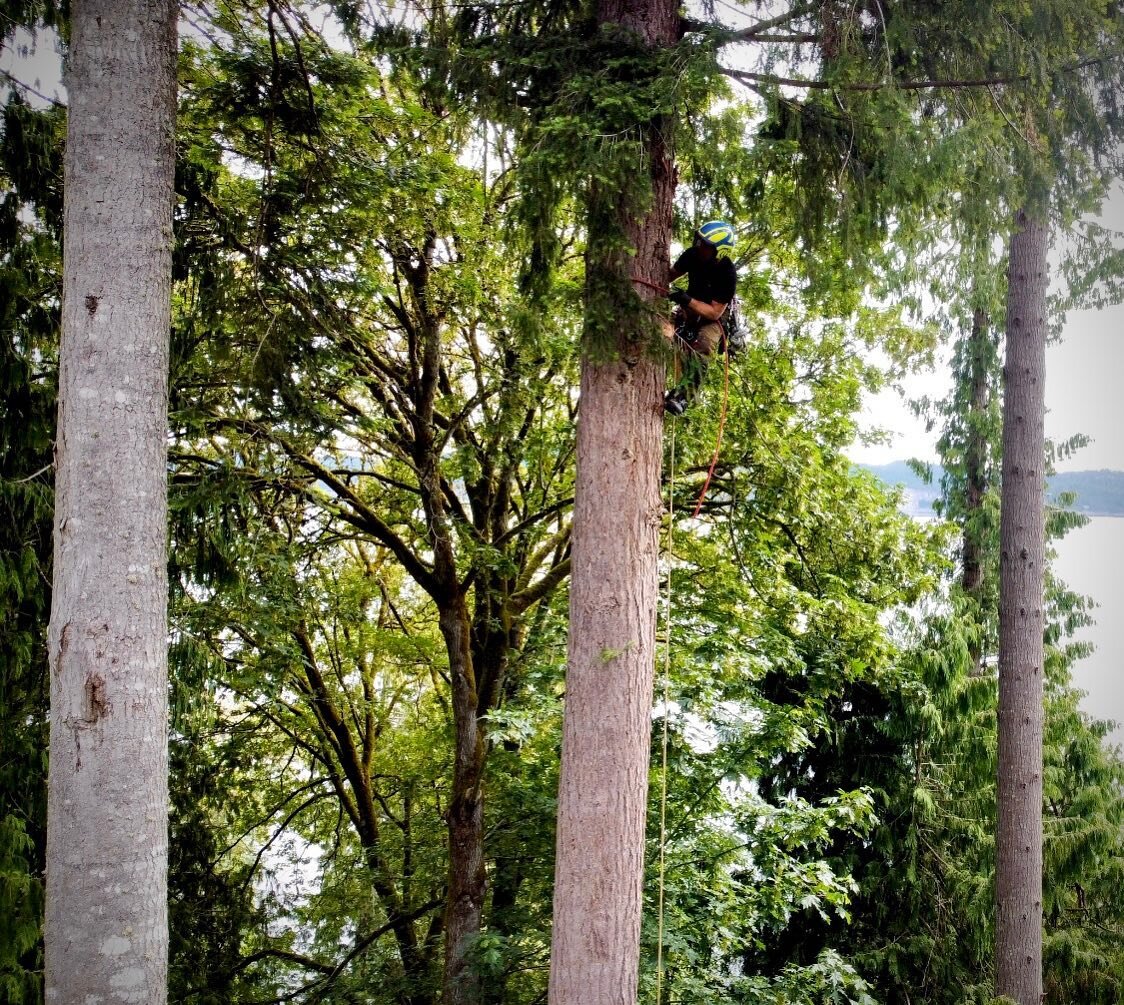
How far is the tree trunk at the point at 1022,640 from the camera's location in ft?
23.0

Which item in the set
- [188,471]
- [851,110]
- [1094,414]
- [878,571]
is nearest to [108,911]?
[851,110]

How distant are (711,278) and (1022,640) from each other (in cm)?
433

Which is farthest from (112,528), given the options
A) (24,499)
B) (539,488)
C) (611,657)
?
(539,488)

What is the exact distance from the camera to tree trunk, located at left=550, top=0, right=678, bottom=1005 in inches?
152

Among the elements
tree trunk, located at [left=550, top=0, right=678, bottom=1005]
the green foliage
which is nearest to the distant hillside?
tree trunk, located at [left=550, top=0, right=678, bottom=1005]

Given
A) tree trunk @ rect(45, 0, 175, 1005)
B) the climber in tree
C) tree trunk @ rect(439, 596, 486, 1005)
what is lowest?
tree trunk @ rect(439, 596, 486, 1005)

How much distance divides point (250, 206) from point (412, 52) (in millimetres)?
2399

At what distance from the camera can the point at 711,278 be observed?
187 inches

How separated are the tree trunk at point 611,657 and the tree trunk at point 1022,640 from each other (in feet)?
14.2

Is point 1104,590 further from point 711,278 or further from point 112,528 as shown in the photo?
point 112,528

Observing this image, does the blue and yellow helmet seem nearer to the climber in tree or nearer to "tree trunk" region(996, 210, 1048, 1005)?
the climber in tree

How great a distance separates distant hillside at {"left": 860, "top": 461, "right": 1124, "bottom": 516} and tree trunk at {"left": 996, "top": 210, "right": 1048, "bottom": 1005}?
182 cm

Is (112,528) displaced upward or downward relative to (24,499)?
downward

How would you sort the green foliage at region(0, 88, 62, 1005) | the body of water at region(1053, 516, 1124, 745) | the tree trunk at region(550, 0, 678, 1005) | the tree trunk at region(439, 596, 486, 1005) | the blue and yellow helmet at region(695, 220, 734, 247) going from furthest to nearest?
1. the body of water at region(1053, 516, 1124, 745)
2. the tree trunk at region(439, 596, 486, 1005)
3. the green foliage at region(0, 88, 62, 1005)
4. the blue and yellow helmet at region(695, 220, 734, 247)
5. the tree trunk at region(550, 0, 678, 1005)
